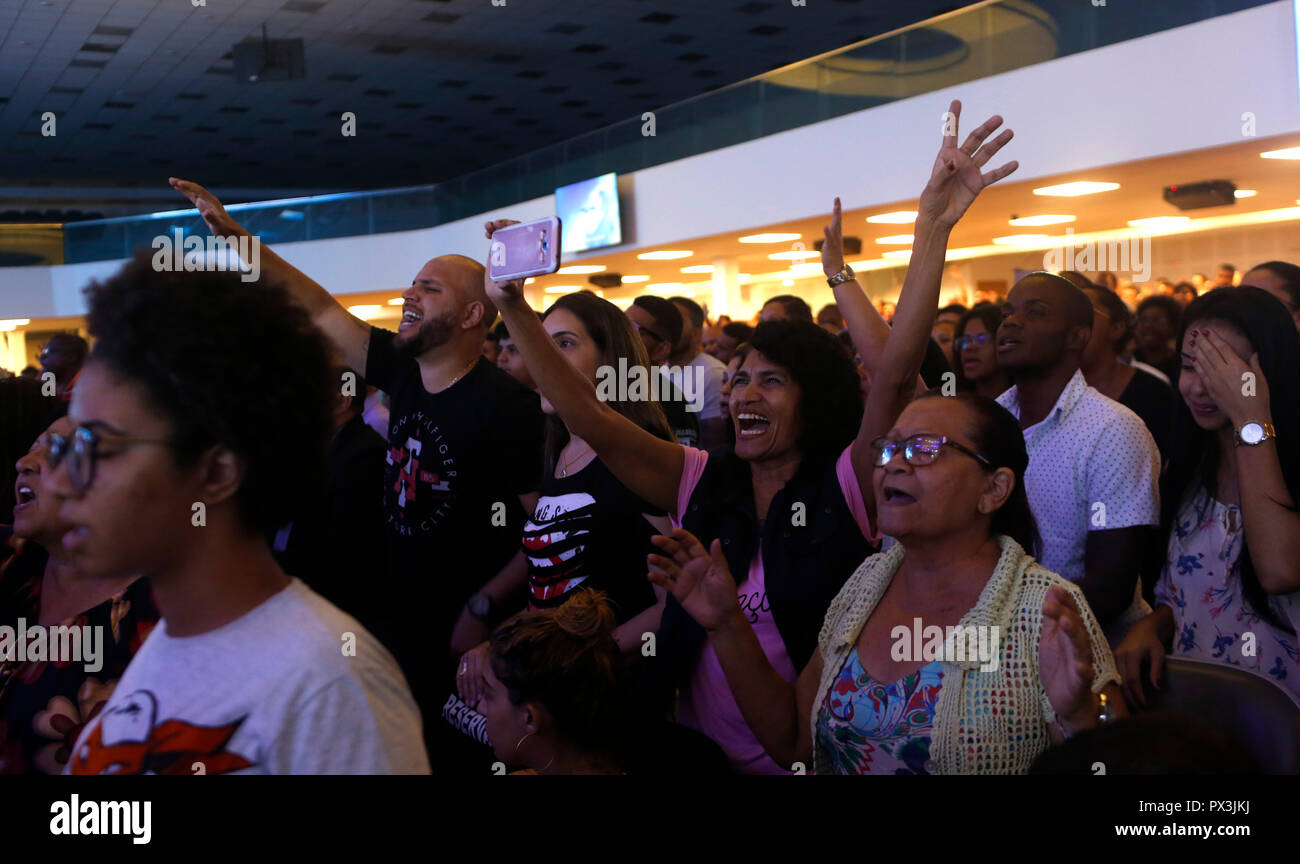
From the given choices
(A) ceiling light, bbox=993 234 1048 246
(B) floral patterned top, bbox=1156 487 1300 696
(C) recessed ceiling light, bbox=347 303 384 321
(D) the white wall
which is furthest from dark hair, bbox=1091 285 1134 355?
(C) recessed ceiling light, bbox=347 303 384 321

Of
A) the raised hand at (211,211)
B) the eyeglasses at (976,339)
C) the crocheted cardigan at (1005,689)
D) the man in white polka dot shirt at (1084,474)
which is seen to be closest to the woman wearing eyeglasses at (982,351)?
the eyeglasses at (976,339)

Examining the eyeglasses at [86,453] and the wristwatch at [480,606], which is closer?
the eyeglasses at [86,453]

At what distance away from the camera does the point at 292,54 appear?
1138 cm

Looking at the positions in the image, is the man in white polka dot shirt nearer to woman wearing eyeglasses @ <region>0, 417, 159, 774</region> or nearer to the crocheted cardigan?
the crocheted cardigan

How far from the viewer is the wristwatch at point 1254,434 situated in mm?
2043

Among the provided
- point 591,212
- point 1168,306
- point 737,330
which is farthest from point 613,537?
point 591,212

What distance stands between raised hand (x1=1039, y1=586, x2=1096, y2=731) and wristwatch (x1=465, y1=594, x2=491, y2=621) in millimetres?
1483

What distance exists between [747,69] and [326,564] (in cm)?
1372

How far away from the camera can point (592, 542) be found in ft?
7.85

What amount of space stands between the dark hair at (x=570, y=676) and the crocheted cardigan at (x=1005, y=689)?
1.82 feet

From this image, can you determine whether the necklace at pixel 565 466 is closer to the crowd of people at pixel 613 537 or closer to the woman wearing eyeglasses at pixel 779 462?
the crowd of people at pixel 613 537

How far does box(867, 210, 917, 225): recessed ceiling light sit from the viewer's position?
10.3m

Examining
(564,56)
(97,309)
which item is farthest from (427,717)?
(564,56)
